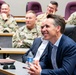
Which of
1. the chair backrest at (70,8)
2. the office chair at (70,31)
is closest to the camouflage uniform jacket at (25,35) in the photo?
the office chair at (70,31)

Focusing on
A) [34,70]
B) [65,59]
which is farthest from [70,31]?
[34,70]

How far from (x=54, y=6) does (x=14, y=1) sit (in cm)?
244

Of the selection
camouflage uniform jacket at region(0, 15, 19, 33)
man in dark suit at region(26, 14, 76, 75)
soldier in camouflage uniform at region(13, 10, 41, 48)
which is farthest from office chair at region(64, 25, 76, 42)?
camouflage uniform jacket at region(0, 15, 19, 33)

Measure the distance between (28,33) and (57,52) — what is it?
6.86 feet

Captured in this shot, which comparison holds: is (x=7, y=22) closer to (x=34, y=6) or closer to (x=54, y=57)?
(x=34, y=6)

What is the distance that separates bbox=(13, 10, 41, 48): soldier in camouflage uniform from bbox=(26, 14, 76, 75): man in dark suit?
1.87m

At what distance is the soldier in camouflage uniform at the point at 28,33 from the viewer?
14.7 feet

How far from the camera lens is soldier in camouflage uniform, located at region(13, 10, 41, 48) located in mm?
4469

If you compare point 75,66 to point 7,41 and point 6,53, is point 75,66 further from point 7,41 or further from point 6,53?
point 7,41

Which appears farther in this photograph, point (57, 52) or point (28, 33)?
point (28, 33)

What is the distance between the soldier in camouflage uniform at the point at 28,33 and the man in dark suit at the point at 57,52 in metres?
1.87

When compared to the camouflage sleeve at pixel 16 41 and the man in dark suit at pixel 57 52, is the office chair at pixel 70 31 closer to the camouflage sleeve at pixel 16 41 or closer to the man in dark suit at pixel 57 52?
the man in dark suit at pixel 57 52

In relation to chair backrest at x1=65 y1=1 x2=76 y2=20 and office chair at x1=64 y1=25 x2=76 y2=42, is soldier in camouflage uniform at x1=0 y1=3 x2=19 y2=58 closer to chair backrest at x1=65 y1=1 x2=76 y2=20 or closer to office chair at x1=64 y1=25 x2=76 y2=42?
chair backrest at x1=65 y1=1 x2=76 y2=20

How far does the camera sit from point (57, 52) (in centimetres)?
249
